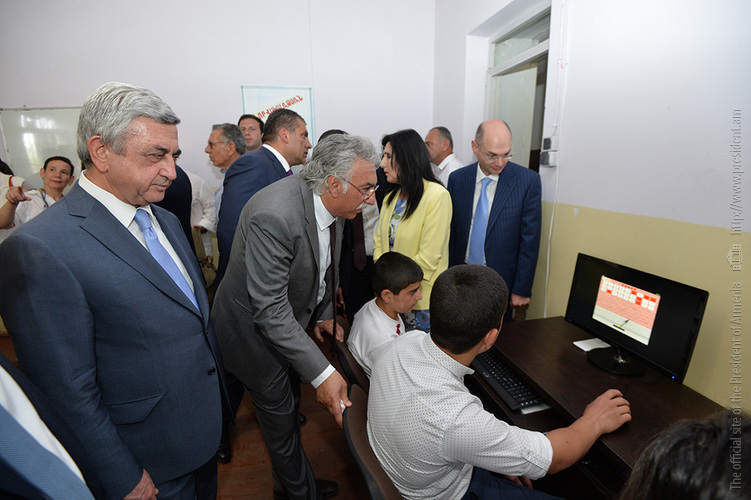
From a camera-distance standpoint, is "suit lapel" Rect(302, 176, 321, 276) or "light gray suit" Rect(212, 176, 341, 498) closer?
"light gray suit" Rect(212, 176, 341, 498)

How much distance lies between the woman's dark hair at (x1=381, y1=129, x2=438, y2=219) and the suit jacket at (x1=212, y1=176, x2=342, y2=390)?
0.82 meters

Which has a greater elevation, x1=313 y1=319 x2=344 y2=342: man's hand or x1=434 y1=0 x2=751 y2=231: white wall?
x1=434 y1=0 x2=751 y2=231: white wall

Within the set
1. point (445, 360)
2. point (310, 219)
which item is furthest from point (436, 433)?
point (310, 219)

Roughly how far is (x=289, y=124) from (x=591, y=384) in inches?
85.0

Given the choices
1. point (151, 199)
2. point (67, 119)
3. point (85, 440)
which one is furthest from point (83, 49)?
point (85, 440)

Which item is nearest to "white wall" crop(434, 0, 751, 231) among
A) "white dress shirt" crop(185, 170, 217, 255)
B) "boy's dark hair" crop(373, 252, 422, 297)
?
"boy's dark hair" crop(373, 252, 422, 297)

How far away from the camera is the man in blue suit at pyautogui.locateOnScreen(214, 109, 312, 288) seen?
2.21 metres

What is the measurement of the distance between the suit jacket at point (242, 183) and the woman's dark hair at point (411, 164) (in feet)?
2.53

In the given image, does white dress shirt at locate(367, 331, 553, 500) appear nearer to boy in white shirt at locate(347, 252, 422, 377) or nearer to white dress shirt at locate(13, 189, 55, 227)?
boy in white shirt at locate(347, 252, 422, 377)

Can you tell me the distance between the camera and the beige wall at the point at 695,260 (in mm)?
1321

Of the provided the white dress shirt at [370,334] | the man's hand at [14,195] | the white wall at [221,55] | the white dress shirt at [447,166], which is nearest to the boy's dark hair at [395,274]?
the white dress shirt at [370,334]

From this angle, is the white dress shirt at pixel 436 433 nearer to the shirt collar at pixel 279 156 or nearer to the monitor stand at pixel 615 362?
the monitor stand at pixel 615 362

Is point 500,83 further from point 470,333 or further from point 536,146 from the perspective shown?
point 470,333

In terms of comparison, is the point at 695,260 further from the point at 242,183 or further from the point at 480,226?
the point at 242,183
